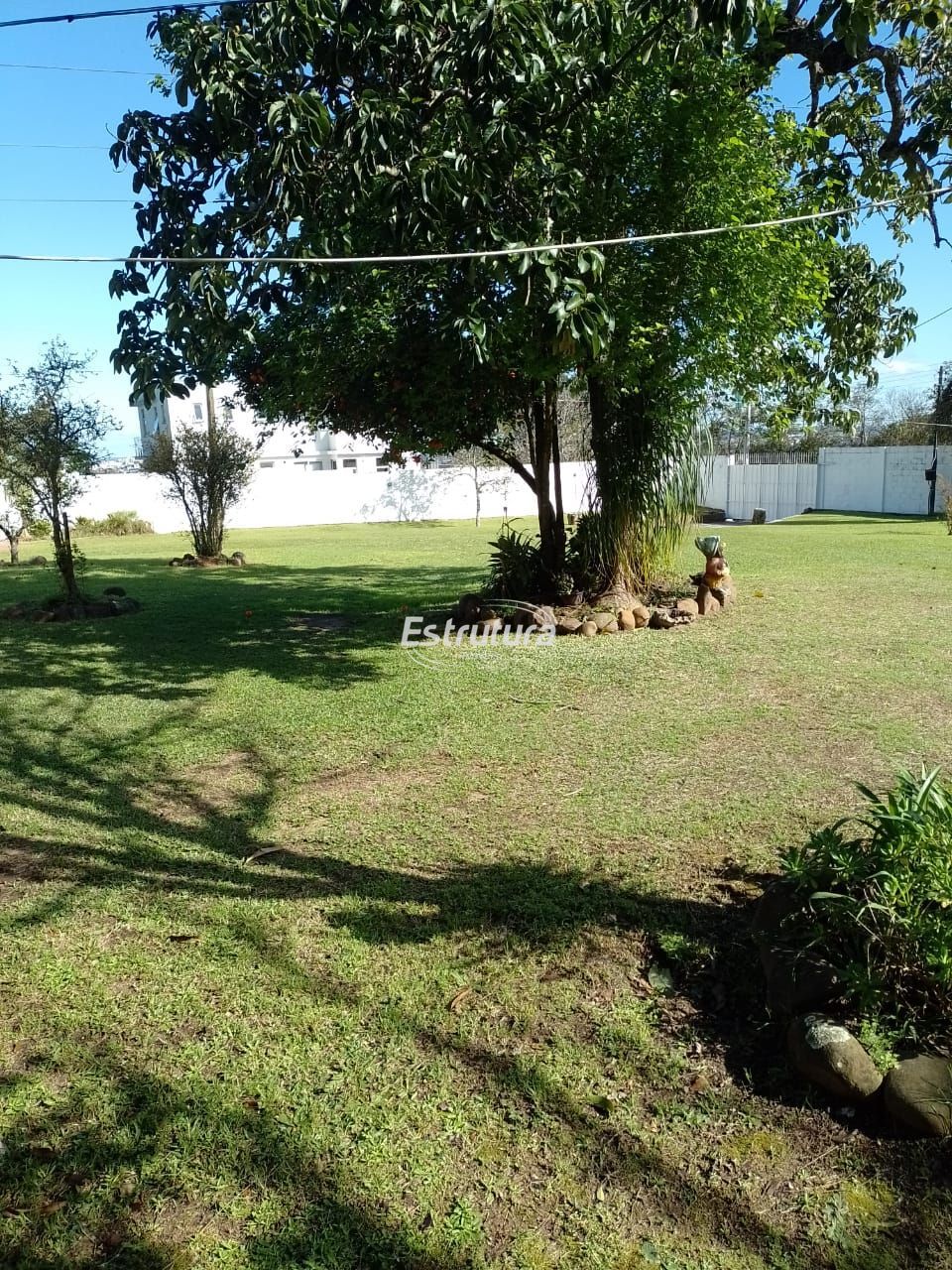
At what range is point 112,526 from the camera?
2842 cm

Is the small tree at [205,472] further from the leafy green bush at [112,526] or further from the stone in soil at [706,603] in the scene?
the stone in soil at [706,603]

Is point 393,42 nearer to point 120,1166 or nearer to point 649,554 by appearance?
point 120,1166

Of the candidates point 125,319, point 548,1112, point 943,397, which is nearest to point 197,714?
point 125,319

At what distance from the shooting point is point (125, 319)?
18.8ft

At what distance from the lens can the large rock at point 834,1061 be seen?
2.55 metres

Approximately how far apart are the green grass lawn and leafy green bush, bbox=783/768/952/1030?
1.11ft

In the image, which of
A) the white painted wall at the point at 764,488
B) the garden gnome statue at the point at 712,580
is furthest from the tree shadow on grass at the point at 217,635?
the white painted wall at the point at 764,488

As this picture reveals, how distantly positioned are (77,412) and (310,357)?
15.8 ft

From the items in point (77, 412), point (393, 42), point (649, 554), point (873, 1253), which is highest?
point (393, 42)

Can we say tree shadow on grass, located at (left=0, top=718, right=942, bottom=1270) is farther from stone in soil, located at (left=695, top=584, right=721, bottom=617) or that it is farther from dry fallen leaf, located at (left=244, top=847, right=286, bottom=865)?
stone in soil, located at (left=695, top=584, right=721, bottom=617)

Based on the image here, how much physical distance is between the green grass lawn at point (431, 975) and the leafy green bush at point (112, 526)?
2233cm

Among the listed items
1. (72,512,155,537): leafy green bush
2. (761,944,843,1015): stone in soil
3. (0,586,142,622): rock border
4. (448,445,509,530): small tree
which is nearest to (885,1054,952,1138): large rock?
(761,944,843,1015): stone in soil

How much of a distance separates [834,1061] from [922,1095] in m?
0.23

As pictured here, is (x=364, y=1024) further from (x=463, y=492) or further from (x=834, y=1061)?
(x=463, y=492)
